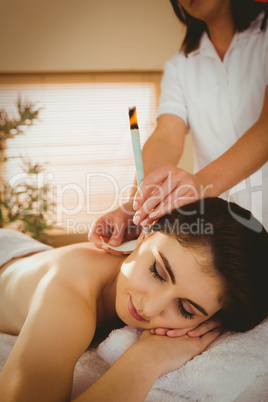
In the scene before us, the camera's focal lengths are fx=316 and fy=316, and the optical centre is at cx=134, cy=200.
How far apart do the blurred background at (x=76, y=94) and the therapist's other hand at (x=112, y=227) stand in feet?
5.45

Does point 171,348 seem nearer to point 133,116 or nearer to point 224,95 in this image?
point 133,116

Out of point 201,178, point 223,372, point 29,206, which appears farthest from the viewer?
point 29,206

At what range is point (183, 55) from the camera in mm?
1370

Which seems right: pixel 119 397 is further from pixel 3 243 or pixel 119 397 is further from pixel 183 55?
pixel 183 55

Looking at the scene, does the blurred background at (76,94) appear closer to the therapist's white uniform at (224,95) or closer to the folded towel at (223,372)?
the therapist's white uniform at (224,95)

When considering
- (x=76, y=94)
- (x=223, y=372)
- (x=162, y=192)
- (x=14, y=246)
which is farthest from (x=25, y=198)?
(x=223, y=372)

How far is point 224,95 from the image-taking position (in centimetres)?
127

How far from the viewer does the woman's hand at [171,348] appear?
644 millimetres

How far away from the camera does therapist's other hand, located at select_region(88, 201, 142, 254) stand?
0.93 metres

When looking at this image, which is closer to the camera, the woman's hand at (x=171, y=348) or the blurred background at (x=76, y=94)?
the woman's hand at (x=171, y=348)

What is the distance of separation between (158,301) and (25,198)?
2.08m

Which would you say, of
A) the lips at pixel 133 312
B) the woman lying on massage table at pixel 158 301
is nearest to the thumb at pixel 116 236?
the woman lying on massage table at pixel 158 301

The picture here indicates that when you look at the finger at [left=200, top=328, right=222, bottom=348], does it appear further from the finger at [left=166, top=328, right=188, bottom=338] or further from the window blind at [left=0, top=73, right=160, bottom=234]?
the window blind at [left=0, top=73, right=160, bottom=234]

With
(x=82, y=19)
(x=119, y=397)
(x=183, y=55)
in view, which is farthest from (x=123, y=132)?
(x=119, y=397)
